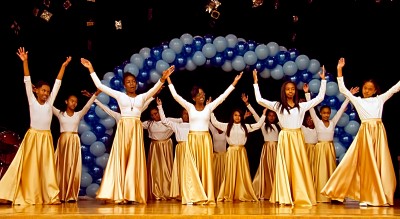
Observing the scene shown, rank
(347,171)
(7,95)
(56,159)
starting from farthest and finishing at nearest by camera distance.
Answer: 1. (7,95)
2. (56,159)
3. (347,171)

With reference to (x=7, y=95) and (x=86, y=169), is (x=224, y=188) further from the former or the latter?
(x=7, y=95)

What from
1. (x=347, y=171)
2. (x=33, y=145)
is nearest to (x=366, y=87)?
(x=347, y=171)

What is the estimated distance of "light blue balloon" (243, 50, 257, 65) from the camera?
28.1 feet

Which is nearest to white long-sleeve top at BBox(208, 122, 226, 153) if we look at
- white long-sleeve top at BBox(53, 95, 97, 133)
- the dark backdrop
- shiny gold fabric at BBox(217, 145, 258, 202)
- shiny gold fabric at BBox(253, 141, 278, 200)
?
shiny gold fabric at BBox(217, 145, 258, 202)

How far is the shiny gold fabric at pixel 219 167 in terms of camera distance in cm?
852

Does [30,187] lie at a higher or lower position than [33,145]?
lower

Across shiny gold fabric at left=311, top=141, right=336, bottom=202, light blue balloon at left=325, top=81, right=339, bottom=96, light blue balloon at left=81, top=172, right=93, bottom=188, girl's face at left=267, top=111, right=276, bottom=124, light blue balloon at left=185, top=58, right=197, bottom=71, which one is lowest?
light blue balloon at left=81, top=172, right=93, bottom=188

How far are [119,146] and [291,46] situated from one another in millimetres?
4295

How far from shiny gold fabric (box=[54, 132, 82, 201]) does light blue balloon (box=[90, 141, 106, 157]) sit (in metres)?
0.66

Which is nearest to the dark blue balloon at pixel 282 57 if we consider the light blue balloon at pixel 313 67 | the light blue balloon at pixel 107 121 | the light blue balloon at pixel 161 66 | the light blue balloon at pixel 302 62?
the light blue balloon at pixel 302 62

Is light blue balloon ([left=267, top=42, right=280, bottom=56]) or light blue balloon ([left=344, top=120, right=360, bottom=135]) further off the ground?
light blue balloon ([left=267, top=42, right=280, bottom=56])

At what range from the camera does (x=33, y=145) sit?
22.3 feet

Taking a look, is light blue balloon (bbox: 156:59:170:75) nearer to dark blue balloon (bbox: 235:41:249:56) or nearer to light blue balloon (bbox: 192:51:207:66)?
light blue balloon (bbox: 192:51:207:66)

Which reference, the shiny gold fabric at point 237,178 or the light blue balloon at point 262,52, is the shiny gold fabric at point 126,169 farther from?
the light blue balloon at point 262,52
